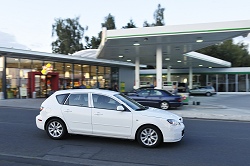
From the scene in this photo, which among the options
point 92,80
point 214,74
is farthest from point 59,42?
point 214,74

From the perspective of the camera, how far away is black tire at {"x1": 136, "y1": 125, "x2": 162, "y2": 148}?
6.84 metres

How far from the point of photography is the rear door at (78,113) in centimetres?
735

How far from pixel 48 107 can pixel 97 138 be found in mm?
1832

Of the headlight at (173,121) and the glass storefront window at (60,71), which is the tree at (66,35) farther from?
the headlight at (173,121)

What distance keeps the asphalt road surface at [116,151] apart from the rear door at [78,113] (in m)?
0.45

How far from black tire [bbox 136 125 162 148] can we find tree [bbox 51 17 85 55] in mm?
57178

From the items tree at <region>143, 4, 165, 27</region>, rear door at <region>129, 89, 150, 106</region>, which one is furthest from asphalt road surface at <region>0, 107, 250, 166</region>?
tree at <region>143, 4, 165, 27</region>

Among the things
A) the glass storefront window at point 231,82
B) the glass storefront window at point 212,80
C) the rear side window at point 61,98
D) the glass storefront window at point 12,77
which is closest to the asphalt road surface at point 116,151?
the rear side window at point 61,98

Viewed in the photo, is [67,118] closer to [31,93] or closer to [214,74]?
[31,93]

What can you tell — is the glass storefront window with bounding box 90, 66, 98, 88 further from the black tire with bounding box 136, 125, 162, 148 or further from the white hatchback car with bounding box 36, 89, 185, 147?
the black tire with bounding box 136, 125, 162, 148

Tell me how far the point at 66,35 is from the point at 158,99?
163 ft

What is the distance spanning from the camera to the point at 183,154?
20.9 ft

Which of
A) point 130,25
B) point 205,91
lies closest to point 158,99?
point 205,91

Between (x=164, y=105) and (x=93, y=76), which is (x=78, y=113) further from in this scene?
(x=93, y=76)
